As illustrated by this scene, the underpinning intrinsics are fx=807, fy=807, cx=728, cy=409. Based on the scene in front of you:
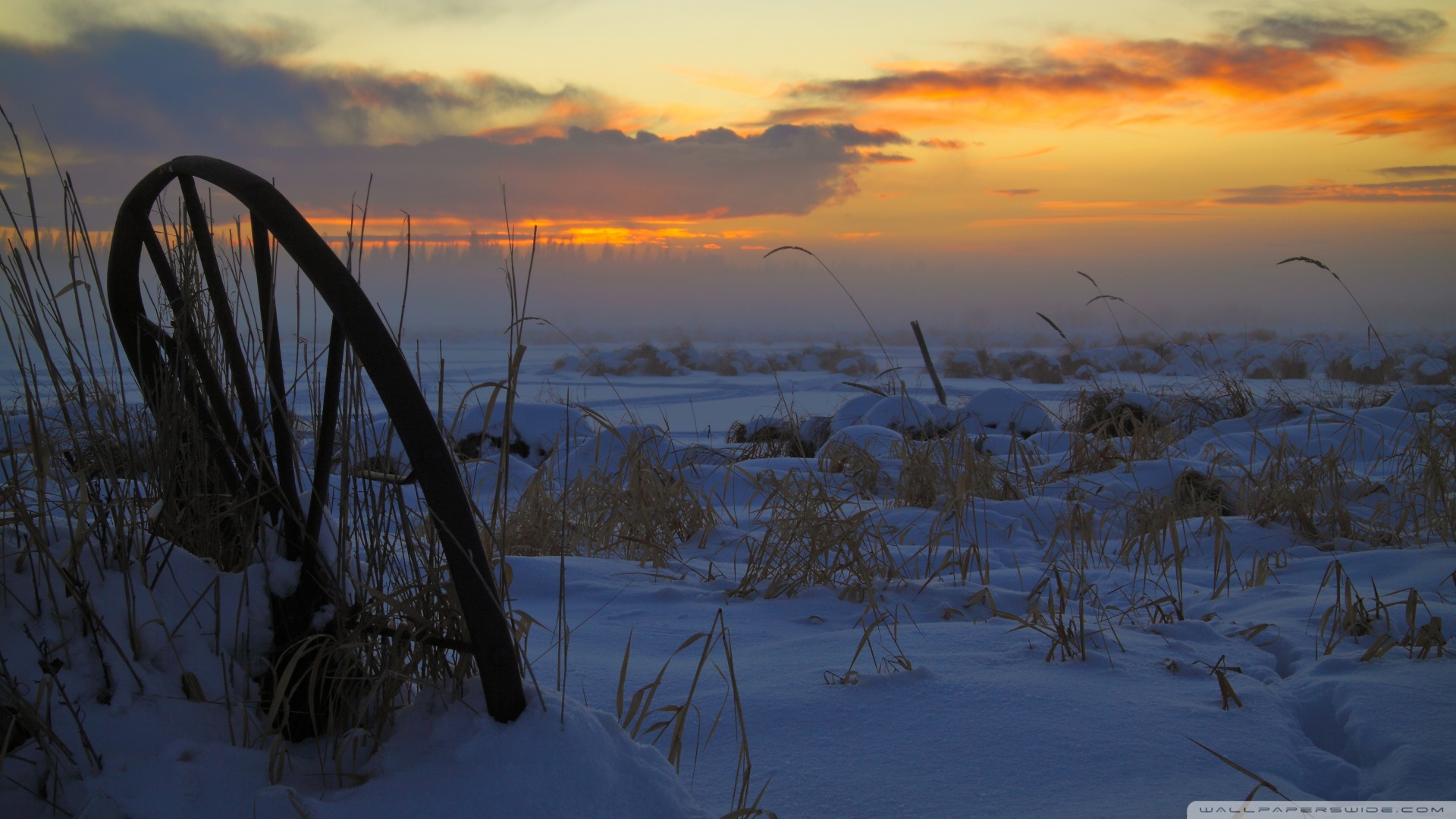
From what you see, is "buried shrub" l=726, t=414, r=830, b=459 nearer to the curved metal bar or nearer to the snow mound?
the snow mound

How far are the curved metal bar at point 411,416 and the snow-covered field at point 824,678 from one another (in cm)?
10

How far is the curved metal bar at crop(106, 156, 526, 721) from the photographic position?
958 millimetres

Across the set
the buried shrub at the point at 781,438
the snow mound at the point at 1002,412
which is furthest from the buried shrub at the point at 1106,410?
the buried shrub at the point at 781,438

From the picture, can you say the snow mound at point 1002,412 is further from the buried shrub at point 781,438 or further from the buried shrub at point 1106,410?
the buried shrub at point 781,438

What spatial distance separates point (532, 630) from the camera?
208cm

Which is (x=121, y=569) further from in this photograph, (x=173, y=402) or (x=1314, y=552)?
(x=1314, y=552)

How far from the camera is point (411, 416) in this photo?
38.3 inches

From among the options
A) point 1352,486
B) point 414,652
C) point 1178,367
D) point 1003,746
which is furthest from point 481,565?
point 1178,367

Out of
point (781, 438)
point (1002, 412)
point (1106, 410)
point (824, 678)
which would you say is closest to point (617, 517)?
point (824, 678)

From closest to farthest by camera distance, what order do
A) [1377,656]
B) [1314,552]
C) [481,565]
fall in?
1. [481,565]
2. [1377,656]
3. [1314,552]

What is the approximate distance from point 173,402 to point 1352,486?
15.4 ft

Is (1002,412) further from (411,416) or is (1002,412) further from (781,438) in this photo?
(411,416)

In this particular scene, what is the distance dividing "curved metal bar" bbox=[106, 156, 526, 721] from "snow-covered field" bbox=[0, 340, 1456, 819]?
0.34 ft

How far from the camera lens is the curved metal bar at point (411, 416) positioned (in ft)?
3.14
